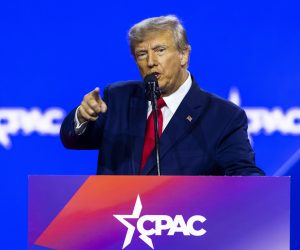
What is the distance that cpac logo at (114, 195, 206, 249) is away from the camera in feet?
4.25

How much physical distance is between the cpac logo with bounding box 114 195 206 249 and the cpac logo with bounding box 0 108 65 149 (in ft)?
4.79

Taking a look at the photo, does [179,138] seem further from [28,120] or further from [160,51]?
[28,120]

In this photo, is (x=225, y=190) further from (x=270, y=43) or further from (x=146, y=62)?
(x=270, y=43)

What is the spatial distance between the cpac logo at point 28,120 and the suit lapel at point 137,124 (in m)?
0.75

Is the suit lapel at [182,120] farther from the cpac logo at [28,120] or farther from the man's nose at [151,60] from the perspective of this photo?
the cpac logo at [28,120]

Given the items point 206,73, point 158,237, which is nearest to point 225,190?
point 158,237

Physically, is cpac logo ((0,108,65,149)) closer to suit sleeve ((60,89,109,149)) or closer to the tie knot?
suit sleeve ((60,89,109,149))

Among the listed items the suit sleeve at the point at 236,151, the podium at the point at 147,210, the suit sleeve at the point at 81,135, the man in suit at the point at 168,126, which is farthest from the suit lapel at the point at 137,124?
the podium at the point at 147,210

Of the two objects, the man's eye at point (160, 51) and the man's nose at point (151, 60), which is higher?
the man's eye at point (160, 51)

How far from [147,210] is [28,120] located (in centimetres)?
151

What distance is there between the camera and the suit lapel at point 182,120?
182 cm

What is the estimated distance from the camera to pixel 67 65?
109 inches

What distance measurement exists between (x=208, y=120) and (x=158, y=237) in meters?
0.69

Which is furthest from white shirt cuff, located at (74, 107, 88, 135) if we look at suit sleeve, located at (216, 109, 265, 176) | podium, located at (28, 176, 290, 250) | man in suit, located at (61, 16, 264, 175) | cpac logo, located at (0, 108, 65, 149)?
cpac logo, located at (0, 108, 65, 149)
